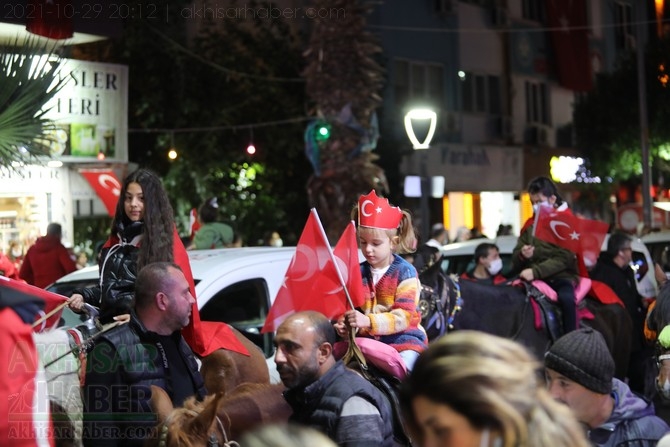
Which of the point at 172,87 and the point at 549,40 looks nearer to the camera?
the point at 172,87

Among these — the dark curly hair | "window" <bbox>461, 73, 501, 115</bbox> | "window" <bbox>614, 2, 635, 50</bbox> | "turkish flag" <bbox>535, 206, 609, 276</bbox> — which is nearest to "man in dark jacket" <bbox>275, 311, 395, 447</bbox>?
the dark curly hair

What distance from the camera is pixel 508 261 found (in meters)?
13.7

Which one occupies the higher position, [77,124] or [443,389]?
[77,124]

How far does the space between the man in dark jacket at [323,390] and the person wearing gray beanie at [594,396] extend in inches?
39.3

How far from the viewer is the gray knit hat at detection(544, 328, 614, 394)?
4.10m

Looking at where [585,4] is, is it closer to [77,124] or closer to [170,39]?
[170,39]

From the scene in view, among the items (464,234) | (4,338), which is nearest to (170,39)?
(464,234)

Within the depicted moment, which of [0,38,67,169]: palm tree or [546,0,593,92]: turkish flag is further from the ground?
[546,0,593,92]: turkish flag

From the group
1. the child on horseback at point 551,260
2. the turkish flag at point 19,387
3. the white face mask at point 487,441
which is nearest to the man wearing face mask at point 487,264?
the child on horseback at point 551,260

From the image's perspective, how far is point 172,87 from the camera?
914 inches

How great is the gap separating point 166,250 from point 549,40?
30943 millimetres

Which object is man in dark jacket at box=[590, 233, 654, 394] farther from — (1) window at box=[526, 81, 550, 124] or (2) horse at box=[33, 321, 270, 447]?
(1) window at box=[526, 81, 550, 124]

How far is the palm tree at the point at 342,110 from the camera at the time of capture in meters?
19.7

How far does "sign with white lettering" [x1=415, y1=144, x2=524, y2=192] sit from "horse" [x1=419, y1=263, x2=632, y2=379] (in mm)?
17860
